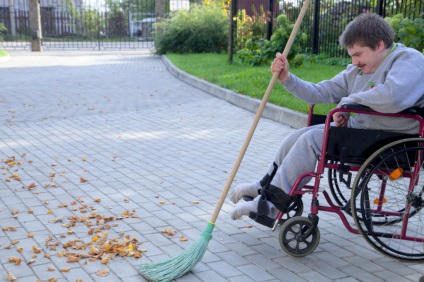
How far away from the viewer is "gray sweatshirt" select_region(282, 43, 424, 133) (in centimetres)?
325

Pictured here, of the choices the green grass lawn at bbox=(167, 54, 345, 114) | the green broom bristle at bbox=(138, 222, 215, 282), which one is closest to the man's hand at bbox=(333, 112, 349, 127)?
the green broom bristle at bbox=(138, 222, 215, 282)

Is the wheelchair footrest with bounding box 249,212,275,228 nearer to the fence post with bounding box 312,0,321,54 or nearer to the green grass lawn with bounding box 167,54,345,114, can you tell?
the green grass lawn with bounding box 167,54,345,114

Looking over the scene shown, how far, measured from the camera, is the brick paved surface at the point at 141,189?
3.43 metres

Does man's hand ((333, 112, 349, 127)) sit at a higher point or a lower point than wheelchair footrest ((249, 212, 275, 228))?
higher

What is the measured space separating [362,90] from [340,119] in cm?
30

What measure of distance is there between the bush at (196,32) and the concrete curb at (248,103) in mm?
6498

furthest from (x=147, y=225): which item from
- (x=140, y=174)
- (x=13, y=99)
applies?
(x=13, y=99)

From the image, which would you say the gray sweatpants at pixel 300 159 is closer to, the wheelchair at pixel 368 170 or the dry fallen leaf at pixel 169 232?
the wheelchair at pixel 368 170

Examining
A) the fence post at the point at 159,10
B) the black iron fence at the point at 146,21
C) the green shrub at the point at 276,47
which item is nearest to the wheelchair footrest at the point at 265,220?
the black iron fence at the point at 146,21

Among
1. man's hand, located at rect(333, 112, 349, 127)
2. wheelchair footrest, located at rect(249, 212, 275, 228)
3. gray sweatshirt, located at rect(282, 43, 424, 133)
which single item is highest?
gray sweatshirt, located at rect(282, 43, 424, 133)

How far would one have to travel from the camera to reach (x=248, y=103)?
9.27 metres

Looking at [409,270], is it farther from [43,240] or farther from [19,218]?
[19,218]

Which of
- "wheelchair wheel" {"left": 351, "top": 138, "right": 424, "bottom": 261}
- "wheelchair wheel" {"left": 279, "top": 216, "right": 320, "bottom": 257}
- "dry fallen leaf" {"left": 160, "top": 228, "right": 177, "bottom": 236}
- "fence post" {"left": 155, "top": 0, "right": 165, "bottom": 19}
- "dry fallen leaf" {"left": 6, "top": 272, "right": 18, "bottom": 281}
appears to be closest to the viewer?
"dry fallen leaf" {"left": 6, "top": 272, "right": 18, "bottom": 281}

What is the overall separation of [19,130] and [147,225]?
4.06 m
